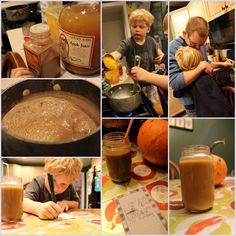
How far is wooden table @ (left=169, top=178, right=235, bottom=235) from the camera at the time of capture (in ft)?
6.35

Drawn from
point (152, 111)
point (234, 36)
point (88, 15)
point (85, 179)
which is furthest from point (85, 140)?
point (234, 36)

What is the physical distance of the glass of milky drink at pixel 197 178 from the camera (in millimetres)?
1912

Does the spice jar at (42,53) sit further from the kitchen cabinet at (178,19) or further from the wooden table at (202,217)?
the wooden table at (202,217)

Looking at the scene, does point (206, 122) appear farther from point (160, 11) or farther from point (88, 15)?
point (88, 15)

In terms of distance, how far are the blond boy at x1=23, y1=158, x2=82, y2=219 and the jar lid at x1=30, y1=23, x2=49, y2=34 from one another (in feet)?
1.56

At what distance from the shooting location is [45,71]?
6.37 ft

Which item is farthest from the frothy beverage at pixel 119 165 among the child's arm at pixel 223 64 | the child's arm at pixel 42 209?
the child's arm at pixel 223 64

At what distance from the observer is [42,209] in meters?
1.92

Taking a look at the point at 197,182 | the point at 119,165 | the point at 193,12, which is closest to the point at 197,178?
the point at 197,182

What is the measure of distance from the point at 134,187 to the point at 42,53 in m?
0.61

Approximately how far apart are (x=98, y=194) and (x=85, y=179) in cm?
8

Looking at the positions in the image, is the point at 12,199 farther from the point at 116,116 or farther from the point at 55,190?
the point at 116,116

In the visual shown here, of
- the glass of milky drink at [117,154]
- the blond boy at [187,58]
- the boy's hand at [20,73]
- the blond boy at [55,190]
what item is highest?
the blond boy at [187,58]

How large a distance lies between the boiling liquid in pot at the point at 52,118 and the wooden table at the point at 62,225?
291 mm
